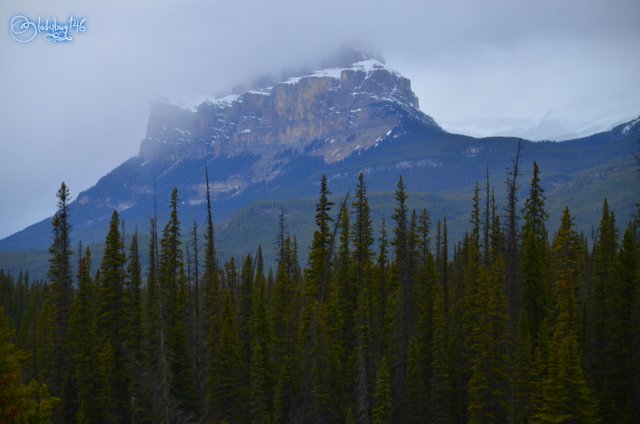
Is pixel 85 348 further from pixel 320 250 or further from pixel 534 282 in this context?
pixel 534 282

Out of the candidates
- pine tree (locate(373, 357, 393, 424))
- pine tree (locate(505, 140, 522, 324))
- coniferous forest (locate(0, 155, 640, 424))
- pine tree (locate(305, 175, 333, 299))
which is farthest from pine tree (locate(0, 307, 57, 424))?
pine tree (locate(505, 140, 522, 324))

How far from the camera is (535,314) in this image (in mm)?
54469

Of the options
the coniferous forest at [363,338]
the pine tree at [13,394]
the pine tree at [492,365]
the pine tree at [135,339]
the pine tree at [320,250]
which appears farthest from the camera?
the pine tree at [320,250]

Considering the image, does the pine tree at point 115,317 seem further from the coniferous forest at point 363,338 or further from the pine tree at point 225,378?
the pine tree at point 225,378

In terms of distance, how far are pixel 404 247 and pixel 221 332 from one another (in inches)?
622

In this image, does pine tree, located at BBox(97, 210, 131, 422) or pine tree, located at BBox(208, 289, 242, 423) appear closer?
pine tree, located at BBox(97, 210, 131, 422)

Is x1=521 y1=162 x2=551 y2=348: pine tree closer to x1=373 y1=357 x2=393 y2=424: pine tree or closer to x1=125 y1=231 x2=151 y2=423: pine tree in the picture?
x1=373 y1=357 x2=393 y2=424: pine tree

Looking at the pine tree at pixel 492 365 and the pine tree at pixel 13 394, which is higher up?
the pine tree at pixel 13 394

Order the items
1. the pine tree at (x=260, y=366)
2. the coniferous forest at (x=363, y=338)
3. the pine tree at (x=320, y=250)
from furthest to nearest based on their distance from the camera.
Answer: the pine tree at (x=260, y=366) → the pine tree at (x=320, y=250) → the coniferous forest at (x=363, y=338)

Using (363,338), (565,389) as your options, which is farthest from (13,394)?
(363,338)

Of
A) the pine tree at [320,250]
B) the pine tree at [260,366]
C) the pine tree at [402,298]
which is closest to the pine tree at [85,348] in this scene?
the pine tree at [260,366]

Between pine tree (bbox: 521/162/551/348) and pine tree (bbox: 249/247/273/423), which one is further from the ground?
pine tree (bbox: 521/162/551/348)

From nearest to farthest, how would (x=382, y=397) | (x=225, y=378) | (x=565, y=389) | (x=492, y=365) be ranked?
1. (x=565, y=389)
2. (x=492, y=365)
3. (x=382, y=397)
4. (x=225, y=378)

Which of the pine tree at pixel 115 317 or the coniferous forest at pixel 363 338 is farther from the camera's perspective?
the pine tree at pixel 115 317
